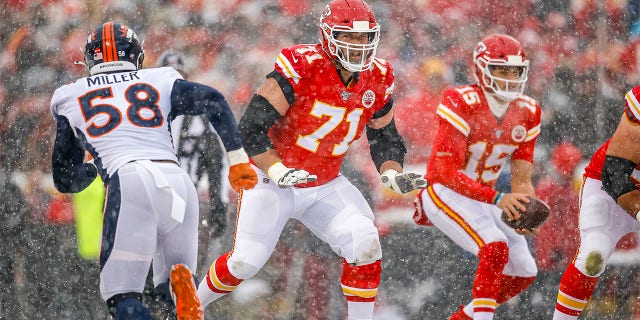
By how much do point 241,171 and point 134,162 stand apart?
0.45 metres

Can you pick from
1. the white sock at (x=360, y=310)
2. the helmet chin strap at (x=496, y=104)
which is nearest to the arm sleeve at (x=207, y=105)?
the white sock at (x=360, y=310)

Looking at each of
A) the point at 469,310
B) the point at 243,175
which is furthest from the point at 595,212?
the point at 243,175

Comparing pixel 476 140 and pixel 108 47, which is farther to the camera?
pixel 476 140

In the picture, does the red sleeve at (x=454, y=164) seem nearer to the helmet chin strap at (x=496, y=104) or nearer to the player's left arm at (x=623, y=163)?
the helmet chin strap at (x=496, y=104)

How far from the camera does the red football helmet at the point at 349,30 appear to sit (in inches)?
187

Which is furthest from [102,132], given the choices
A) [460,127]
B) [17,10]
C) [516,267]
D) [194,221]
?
[17,10]

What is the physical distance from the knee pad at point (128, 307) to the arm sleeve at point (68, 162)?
555 millimetres

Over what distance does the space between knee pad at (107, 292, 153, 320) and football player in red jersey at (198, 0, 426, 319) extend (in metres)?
0.80

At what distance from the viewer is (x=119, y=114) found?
423 cm

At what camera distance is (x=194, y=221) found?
14.1 ft

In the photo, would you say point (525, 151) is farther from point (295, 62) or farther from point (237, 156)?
point (237, 156)

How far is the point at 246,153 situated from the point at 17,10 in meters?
2.79

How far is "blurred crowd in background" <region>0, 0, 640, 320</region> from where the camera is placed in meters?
6.15

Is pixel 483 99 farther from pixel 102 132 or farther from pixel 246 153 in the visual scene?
pixel 102 132
